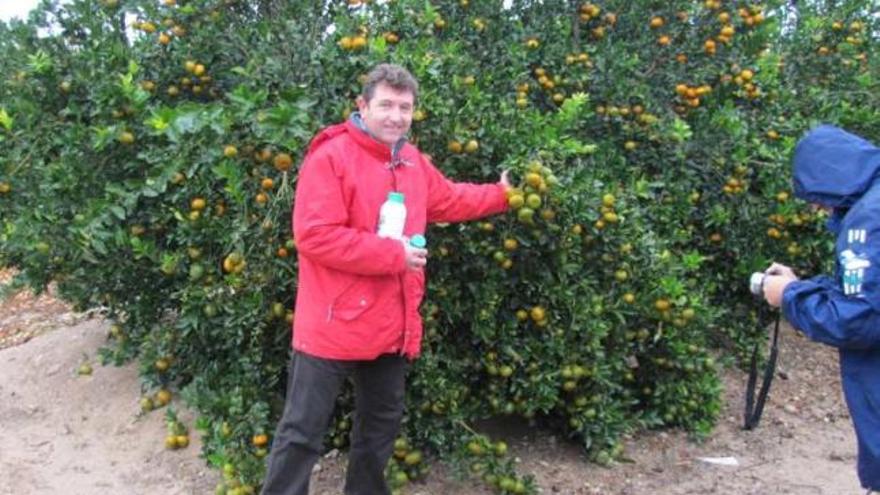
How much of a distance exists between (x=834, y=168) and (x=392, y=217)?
1467 mm

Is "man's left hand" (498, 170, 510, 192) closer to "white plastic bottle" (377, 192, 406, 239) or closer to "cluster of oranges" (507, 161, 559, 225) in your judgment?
"cluster of oranges" (507, 161, 559, 225)

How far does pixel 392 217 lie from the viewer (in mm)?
3305

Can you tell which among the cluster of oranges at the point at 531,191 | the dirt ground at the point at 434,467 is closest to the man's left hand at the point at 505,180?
the cluster of oranges at the point at 531,191

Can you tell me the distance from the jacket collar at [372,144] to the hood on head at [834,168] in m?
1.38

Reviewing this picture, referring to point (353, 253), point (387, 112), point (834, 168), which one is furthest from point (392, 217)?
point (834, 168)

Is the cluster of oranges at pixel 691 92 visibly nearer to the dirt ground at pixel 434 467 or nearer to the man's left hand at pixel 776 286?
the dirt ground at pixel 434 467

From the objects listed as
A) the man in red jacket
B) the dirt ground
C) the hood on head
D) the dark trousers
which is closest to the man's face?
the man in red jacket

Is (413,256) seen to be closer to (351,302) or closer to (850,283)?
(351,302)

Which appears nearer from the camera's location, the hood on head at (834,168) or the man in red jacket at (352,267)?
the hood on head at (834,168)

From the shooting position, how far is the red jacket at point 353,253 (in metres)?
3.15

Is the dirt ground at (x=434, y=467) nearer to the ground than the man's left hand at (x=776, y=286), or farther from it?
nearer to the ground

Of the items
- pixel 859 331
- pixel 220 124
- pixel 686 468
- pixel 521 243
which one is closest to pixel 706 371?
pixel 686 468

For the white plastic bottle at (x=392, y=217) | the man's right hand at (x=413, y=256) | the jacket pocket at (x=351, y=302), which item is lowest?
the jacket pocket at (x=351, y=302)

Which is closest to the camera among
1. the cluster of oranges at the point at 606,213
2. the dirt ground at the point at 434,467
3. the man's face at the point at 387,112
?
the man's face at the point at 387,112
